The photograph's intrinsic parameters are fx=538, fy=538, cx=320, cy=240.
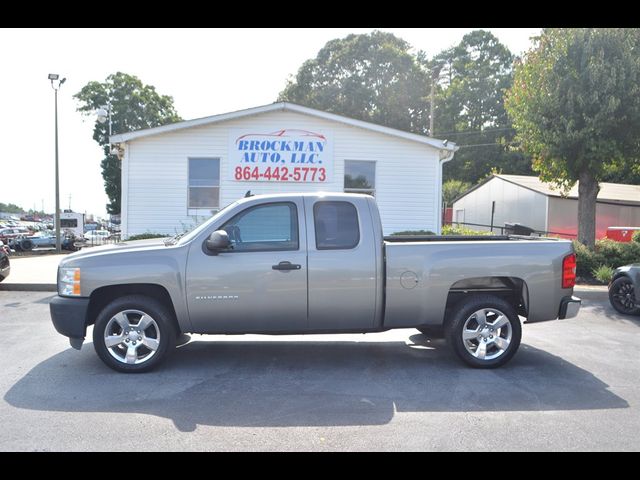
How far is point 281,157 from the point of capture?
1556 cm

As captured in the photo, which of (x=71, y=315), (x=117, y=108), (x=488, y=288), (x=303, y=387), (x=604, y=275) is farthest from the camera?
(x=117, y=108)

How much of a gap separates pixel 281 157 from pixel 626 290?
31.5 ft

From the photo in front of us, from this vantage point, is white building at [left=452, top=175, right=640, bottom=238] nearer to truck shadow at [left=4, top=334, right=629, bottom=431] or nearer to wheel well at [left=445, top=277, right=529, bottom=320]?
wheel well at [left=445, top=277, right=529, bottom=320]

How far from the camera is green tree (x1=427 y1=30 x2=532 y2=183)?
4578 cm

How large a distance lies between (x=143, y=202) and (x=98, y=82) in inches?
1217

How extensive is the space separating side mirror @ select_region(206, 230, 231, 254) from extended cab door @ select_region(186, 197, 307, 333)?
133 millimetres

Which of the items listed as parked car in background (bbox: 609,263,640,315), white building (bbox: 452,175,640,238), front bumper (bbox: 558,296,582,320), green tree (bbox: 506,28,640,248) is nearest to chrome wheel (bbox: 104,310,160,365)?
front bumper (bbox: 558,296,582,320)

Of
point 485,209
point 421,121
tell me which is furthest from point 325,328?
point 421,121

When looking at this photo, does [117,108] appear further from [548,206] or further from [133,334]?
[133,334]

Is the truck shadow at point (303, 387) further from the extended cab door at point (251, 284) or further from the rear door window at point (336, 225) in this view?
the rear door window at point (336, 225)

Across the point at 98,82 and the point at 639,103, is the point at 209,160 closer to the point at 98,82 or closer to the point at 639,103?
the point at 639,103

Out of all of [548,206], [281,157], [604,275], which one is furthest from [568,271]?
[548,206]

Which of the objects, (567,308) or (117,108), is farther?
(117,108)

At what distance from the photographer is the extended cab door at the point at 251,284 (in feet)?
17.7
